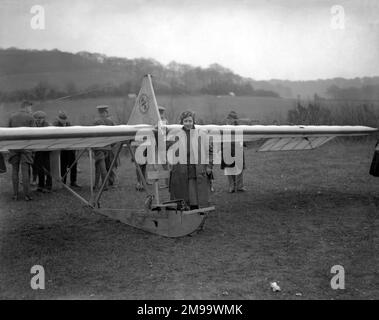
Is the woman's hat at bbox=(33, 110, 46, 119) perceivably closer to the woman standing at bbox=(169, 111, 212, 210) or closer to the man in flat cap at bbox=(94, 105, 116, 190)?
the man in flat cap at bbox=(94, 105, 116, 190)

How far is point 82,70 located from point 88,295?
640cm

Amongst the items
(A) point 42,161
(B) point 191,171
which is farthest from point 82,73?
(B) point 191,171

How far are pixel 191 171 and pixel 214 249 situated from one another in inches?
56.1

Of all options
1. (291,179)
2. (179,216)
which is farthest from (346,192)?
(179,216)

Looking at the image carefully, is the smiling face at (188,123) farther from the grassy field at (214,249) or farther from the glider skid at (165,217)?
the grassy field at (214,249)

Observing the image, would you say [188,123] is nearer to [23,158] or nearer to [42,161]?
[23,158]

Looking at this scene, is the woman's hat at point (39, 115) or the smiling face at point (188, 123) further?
the woman's hat at point (39, 115)

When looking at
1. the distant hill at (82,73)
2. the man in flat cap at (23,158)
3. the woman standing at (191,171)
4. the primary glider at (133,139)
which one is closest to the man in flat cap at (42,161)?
the man in flat cap at (23,158)

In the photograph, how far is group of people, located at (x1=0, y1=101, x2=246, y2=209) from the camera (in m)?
7.32

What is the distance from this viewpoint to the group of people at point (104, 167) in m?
7.32

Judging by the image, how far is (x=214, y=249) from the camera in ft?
21.8

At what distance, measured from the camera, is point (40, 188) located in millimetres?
11844

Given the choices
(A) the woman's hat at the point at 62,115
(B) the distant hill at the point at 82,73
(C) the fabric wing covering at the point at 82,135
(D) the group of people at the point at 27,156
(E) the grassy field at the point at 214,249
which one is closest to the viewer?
(E) the grassy field at the point at 214,249
